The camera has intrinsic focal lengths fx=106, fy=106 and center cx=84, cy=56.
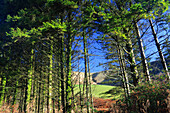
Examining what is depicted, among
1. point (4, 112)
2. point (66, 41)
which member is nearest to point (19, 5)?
point (66, 41)

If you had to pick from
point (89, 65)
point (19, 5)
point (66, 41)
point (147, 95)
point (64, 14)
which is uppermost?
point (19, 5)

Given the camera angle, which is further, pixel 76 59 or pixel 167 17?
pixel 167 17

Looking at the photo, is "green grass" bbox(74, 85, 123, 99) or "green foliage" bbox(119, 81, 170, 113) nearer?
"green foliage" bbox(119, 81, 170, 113)

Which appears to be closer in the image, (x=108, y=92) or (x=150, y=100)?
(x=150, y=100)

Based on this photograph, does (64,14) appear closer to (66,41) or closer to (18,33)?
(66,41)

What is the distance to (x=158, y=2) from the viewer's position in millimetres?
5445

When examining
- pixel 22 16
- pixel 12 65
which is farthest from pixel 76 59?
pixel 12 65

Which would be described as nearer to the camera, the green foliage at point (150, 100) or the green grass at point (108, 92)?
the green foliage at point (150, 100)

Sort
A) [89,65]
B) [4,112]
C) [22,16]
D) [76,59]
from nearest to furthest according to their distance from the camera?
1. [76,59]
2. [89,65]
3. [22,16]
4. [4,112]

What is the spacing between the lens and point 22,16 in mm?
7980

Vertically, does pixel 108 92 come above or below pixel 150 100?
below

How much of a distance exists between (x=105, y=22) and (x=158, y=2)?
111 inches

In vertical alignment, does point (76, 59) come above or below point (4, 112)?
above

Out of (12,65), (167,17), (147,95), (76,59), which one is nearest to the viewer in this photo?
(147,95)
